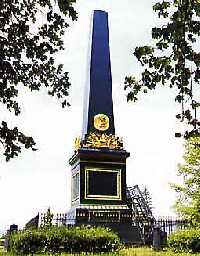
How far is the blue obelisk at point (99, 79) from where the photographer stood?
1206 inches

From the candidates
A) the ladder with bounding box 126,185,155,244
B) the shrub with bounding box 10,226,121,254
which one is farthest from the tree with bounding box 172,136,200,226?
the shrub with bounding box 10,226,121,254

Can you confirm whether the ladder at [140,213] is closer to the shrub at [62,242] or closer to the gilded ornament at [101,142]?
the gilded ornament at [101,142]

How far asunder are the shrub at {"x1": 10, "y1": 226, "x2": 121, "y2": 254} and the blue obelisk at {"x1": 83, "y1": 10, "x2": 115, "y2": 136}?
12.0 meters

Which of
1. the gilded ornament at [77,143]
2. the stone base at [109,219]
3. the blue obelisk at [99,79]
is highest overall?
the blue obelisk at [99,79]

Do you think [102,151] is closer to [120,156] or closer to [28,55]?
[120,156]

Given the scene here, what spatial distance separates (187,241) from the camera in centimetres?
1911

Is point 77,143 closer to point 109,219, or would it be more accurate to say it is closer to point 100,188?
point 100,188

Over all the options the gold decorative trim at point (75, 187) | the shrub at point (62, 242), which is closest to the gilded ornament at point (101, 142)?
the gold decorative trim at point (75, 187)

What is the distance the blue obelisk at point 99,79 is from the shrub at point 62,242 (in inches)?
473

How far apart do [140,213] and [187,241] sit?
11203 mm

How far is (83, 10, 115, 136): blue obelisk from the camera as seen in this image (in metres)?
30.6

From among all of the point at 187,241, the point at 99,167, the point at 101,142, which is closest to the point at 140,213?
the point at 99,167

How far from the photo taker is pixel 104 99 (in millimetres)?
31172

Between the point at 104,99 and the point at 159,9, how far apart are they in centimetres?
2452
